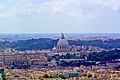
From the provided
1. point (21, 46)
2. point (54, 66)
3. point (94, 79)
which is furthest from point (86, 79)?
point (21, 46)

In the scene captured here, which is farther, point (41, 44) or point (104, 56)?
point (41, 44)

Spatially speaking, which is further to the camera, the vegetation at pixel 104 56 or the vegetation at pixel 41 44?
the vegetation at pixel 41 44

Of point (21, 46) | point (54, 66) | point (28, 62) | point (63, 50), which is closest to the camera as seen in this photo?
point (54, 66)

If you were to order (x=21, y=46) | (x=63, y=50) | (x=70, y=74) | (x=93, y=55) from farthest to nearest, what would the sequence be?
(x=21, y=46) < (x=63, y=50) < (x=93, y=55) < (x=70, y=74)

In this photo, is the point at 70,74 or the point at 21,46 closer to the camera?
the point at 70,74

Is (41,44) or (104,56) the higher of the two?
(104,56)

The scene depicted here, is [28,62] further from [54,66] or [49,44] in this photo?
[49,44]

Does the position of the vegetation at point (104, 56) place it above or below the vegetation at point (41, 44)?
above

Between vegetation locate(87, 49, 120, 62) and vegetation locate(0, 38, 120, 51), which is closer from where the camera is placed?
vegetation locate(87, 49, 120, 62)

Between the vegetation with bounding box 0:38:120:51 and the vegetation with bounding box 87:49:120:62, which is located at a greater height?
the vegetation with bounding box 87:49:120:62
